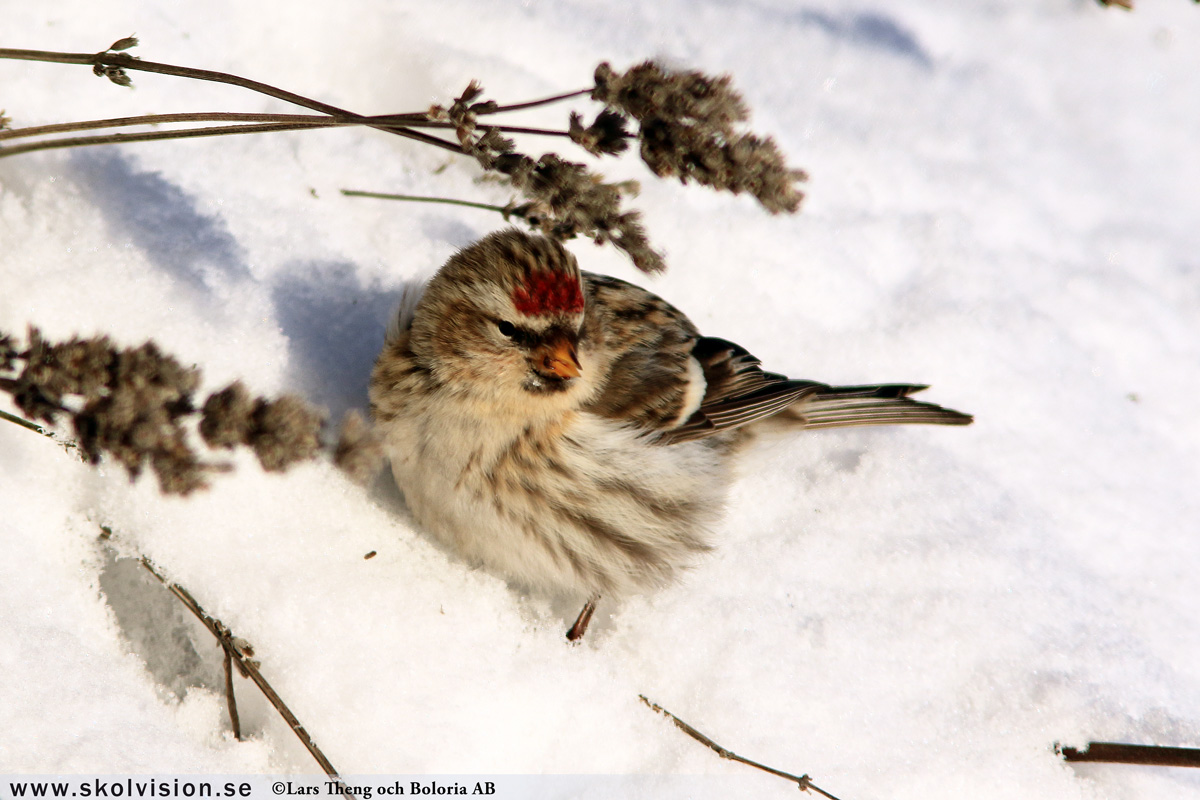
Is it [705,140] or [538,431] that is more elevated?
[705,140]

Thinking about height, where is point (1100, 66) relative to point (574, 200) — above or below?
below

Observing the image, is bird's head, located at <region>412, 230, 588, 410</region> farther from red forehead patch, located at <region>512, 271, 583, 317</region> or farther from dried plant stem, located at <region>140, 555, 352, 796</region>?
dried plant stem, located at <region>140, 555, 352, 796</region>

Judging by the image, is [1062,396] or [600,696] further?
[1062,396]

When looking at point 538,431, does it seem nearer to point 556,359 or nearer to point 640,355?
point 556,359

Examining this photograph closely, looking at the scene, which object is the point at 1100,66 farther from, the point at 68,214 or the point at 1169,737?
the point at 68,214

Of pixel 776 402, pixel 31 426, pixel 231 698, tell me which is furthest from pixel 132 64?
pixel 776 402

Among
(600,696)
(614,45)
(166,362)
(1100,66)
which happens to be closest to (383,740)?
(600,696)

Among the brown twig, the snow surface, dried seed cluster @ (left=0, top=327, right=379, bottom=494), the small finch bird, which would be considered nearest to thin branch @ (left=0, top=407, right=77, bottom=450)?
dried seed cluster @ (left=0, top=327, right=379, bottom=494)
